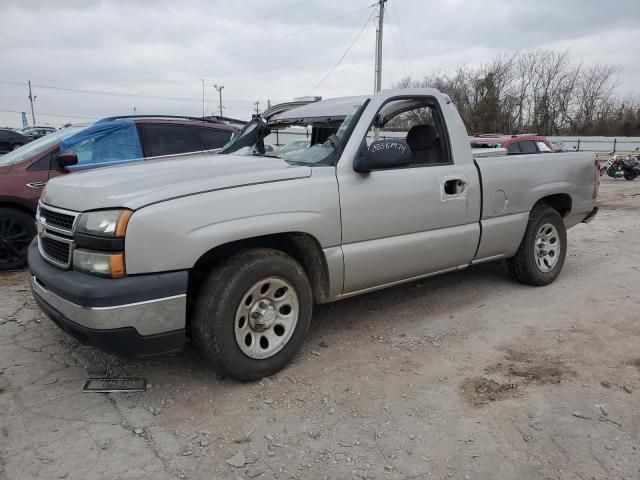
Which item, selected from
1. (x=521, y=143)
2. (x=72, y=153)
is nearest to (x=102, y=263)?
(x=72, y=153)

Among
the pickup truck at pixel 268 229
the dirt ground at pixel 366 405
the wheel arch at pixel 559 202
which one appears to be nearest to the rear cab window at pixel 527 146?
the wheel arch at pixel 559 202

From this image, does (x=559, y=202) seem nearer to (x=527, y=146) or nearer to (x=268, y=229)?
(x=268, y=229)

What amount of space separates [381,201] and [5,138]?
18685 millimetres

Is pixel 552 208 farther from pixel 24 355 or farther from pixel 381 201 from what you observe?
pixel 24 355

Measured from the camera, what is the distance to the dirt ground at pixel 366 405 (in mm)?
2441

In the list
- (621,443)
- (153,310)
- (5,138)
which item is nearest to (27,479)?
(153,310)

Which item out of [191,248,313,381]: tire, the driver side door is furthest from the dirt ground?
the driver side door

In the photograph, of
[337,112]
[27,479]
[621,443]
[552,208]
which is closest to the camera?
[27,479]

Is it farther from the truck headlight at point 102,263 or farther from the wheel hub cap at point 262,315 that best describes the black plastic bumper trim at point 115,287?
the wheel hub cap at point 262,315

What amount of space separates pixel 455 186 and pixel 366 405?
2.01 metres

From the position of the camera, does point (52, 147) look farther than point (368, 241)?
Yes

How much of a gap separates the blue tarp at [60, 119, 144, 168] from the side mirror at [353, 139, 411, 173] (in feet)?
12.0

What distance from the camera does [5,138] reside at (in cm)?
1773

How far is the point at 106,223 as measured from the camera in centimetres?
270
